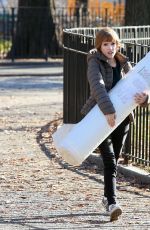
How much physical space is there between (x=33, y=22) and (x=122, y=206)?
20159 mm

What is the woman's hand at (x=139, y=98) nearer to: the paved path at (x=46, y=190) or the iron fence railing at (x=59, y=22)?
the paved path at (x=46, y=190)

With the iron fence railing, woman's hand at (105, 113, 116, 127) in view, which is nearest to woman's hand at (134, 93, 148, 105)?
woman's hand at (105, 113, 116, 127)

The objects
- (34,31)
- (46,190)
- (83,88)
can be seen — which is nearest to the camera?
(46,190)

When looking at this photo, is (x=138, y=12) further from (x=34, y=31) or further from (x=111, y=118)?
(x=111, y=118)

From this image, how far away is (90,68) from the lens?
793 centimetres

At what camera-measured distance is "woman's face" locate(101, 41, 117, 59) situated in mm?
7898

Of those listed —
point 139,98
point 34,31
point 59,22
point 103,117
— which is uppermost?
point 139,98

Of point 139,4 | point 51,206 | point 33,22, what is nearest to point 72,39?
point 51,206

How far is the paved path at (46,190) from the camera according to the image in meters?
8.00

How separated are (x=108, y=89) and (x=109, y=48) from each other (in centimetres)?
38

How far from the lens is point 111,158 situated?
8078 millimetres

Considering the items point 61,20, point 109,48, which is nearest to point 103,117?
point 109,48

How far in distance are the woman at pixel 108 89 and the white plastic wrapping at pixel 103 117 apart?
0.23 ft

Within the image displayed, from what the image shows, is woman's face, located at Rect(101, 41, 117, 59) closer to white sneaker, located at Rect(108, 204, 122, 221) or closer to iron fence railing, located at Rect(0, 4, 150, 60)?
white sneaker, located at Rect(108, 204, 122, 221)
